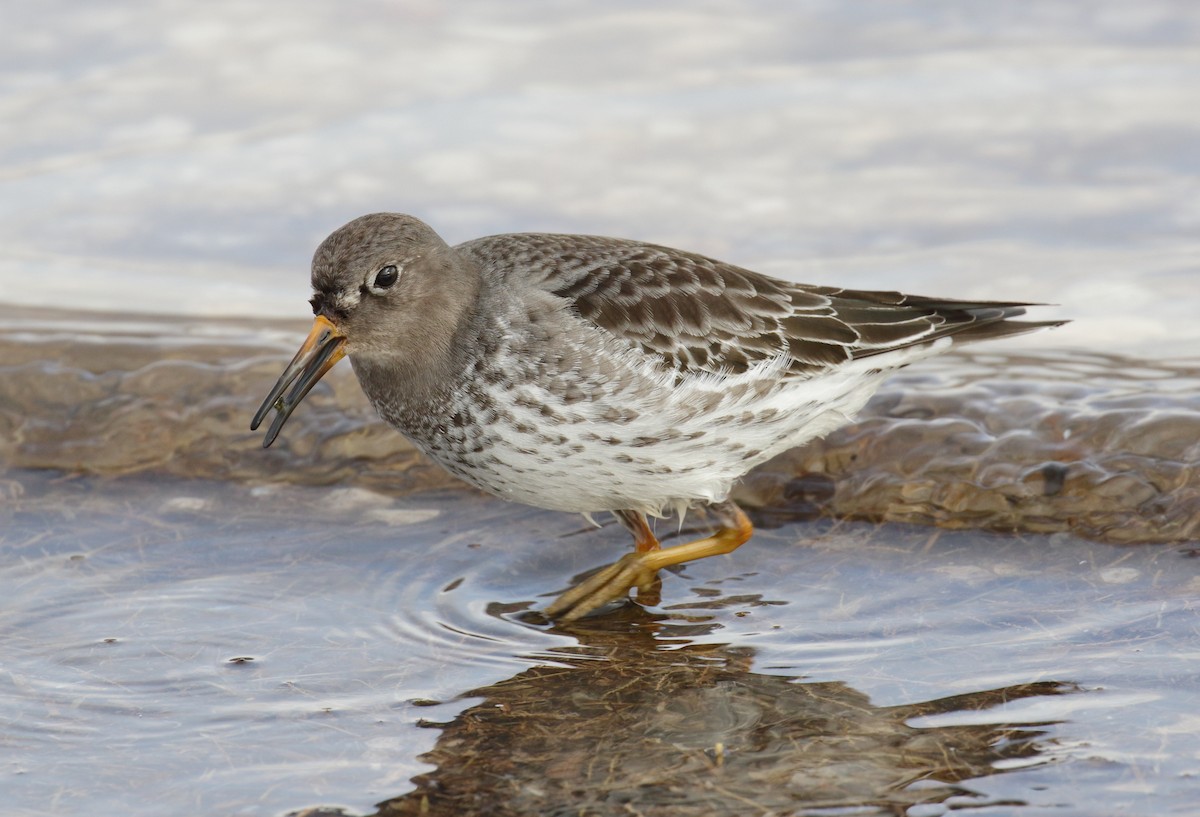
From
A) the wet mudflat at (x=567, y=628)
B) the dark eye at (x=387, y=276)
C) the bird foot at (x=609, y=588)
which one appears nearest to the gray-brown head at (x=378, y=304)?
the dark eye at (x=387, y=276)

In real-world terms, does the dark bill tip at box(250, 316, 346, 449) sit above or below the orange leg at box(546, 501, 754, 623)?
above

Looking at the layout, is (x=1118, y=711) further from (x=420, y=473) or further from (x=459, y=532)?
(x=420, y=473)

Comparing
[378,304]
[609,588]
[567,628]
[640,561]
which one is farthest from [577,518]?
[378,304]

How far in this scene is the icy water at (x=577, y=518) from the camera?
17.7 ft

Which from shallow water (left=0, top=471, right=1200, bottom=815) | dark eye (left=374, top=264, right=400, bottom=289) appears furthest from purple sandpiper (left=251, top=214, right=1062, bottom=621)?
shallow water (left=0, top=471, right=1200, bottom=815)

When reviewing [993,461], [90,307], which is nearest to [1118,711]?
[993,461]

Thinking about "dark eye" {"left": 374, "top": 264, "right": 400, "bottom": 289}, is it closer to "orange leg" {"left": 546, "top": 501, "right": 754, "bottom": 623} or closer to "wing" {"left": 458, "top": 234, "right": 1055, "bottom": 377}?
"wing" {"left": 458, "top": 234, "right": 1055, "bottom": 377}

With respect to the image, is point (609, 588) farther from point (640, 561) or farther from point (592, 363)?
point (592, 363)

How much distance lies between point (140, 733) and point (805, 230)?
670cm

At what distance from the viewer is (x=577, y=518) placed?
785cm

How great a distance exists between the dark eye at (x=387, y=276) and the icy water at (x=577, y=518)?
1328 millimetres

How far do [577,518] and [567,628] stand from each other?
4.24 feet

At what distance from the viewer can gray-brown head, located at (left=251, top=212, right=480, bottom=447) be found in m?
6.83

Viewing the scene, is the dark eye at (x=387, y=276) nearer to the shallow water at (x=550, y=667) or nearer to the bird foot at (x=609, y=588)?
the shallow water at (x=550, y=667)
